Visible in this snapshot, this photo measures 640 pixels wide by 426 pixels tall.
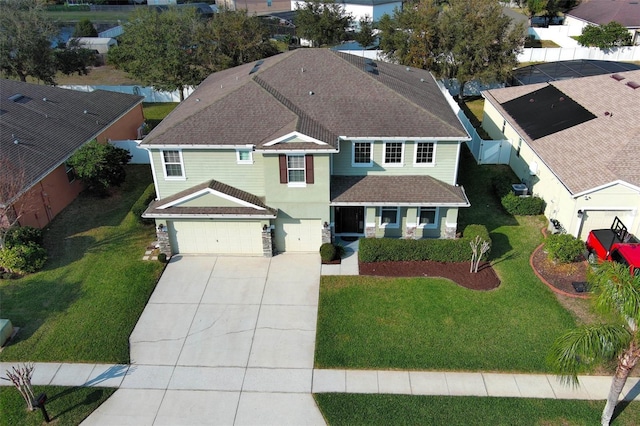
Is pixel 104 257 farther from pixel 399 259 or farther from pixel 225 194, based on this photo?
pixel 399 259

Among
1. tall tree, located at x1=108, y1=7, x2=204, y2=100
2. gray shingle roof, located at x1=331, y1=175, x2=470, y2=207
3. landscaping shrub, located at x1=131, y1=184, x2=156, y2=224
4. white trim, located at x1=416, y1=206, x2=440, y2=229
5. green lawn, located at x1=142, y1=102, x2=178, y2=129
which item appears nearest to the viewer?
gray shingle roof, located at x1=331, y1=175, x2=470, y2=207

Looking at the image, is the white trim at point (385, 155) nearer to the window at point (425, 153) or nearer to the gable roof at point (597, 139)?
the window at point (425, 153)

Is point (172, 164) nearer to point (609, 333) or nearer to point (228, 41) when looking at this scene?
point (609, 333)

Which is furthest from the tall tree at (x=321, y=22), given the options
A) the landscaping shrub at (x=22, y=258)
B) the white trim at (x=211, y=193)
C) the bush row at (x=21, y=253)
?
the landscaping shrub at (x=22, y=258)

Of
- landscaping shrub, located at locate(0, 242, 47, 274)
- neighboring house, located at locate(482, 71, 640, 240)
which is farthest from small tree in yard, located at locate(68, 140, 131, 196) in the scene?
neighboring house, located at locate(482, 71, 640, 240)

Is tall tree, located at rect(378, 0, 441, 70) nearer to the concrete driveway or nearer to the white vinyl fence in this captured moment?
the white vinyl fence

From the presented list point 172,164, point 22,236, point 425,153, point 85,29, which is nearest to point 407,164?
point 425,153
